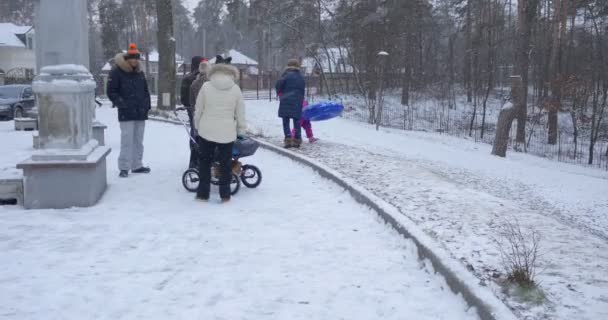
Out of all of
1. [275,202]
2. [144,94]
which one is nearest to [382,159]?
[275,202]

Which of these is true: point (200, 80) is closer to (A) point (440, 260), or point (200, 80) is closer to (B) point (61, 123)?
(B) point (61, 123)

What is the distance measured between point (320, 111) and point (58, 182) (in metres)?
6.66

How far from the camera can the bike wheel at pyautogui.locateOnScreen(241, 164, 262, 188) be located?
7.86 meters

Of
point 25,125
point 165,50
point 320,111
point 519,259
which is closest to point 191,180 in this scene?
point 519,259

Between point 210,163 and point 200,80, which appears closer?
point 210,163

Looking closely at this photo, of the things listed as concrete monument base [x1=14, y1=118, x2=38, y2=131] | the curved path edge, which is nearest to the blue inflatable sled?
the curved path edge

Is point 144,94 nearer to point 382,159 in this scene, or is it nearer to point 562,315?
point 382,159

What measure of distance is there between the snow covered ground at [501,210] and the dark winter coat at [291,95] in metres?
0.82

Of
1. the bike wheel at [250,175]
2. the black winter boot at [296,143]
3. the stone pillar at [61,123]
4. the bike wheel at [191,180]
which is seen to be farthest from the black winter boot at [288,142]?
the stone pillar at [61,123]

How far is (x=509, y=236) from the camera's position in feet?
17.3

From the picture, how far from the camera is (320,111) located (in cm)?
1201

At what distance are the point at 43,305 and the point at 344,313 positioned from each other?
208 centimetres

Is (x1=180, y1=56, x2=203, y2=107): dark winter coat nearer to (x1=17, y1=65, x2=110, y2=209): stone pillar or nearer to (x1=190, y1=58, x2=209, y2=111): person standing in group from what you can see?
(x1=190, y1=58, x2=209, y2=111): person standing in group

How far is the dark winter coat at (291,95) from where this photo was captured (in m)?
10.7
